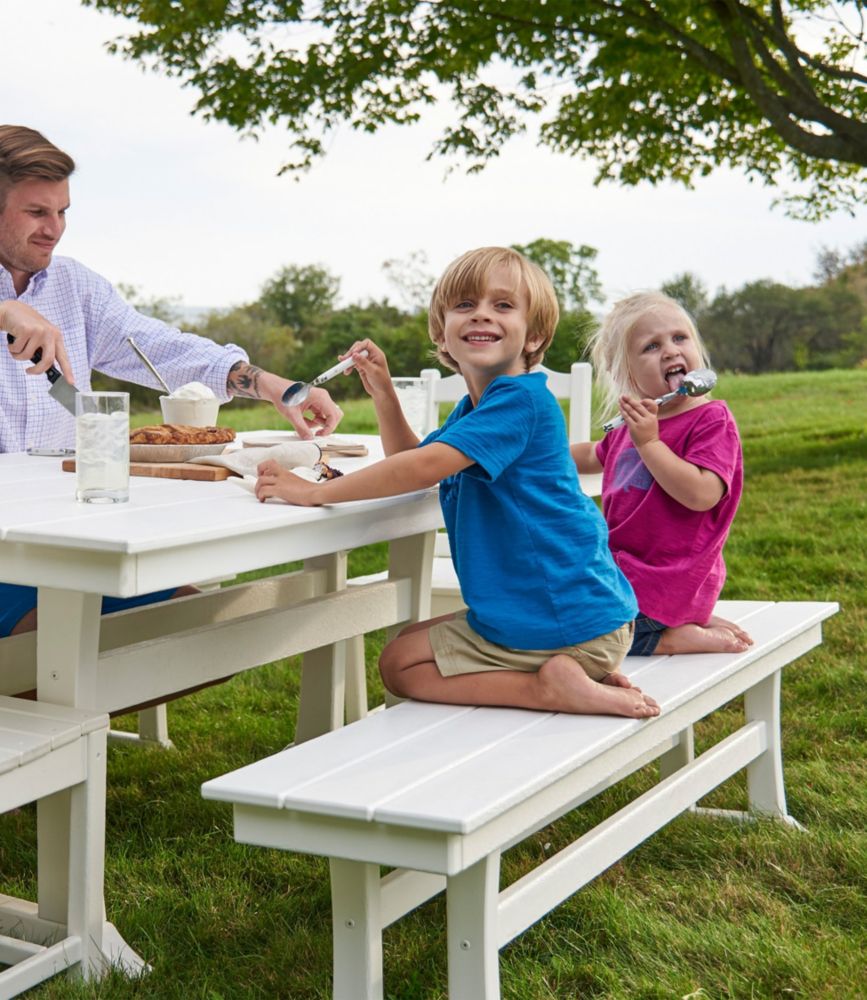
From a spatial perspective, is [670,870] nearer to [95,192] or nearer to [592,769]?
[592,769]

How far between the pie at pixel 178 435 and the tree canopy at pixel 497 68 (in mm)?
6452

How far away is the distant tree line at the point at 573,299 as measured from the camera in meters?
25.9

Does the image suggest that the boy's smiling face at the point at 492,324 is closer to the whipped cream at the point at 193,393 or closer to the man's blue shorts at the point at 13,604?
the whipped cream at the point at 193,393

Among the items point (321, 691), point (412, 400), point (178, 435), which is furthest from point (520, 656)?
point (412, 400)

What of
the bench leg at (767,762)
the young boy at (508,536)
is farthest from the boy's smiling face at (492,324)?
the bench leg at (767,762)

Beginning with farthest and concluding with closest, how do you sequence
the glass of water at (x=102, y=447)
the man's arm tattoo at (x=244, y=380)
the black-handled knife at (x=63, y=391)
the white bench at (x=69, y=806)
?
the man's arm tattoo at (x=244, y=380) → the black-handled knife at (x=63, y=391) → the glass of water at (x=102, y=447) → the white bench at (x=69, y=806)

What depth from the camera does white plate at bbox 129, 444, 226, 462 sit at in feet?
8.73

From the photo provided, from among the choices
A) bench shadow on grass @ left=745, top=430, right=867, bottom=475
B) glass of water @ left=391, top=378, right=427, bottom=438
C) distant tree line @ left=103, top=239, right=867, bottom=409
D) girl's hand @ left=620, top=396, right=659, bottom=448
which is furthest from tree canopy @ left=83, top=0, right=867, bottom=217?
distant tree line @ left=103, top=239, right=867, bottom=409

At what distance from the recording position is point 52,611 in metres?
2.13

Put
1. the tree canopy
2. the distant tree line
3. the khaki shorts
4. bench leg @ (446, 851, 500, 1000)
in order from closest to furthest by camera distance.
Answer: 1. bench leg @ (446, 851, 500, 1000)
2. the khaki shorts
3. the tree canopy
4. the distant tree line

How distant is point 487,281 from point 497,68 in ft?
26.0

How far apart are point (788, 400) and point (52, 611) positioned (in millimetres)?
12184

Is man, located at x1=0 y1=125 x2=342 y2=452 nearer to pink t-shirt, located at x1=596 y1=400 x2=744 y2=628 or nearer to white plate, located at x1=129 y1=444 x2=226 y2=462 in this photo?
white plate, located at x1=129 y1=444 x2=226 y2=462

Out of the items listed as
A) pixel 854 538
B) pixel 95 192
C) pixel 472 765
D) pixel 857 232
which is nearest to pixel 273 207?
pixel 95 192
